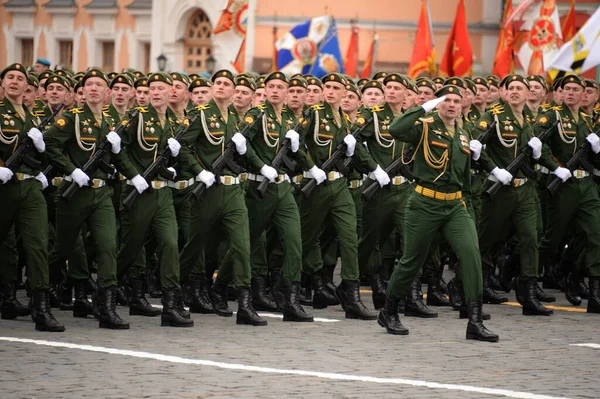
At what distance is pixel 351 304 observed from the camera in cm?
1364

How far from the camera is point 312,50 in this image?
29734mm

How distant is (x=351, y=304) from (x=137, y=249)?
6.12ft

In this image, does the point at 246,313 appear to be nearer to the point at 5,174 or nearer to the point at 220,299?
the point at 220,299

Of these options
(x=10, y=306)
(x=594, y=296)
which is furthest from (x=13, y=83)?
(x=594, y=296)

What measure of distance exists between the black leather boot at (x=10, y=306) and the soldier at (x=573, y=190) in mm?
4912

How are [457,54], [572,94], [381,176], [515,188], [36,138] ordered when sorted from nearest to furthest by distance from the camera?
[36,138] < [381,176] < [515,188] < [572,94] < [457,54]

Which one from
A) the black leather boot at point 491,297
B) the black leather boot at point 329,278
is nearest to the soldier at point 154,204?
the black leather boot at point 329,278

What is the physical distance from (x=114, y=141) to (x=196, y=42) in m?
36.9

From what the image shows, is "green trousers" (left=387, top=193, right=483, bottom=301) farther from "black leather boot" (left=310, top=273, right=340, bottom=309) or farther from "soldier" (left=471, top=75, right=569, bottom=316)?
"black leather boot" (left=310, top=273, right=340, bottom=309)

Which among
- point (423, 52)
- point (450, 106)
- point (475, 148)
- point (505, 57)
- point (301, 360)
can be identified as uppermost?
point (423, 52)

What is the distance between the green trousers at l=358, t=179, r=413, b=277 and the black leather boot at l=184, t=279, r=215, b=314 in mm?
1459

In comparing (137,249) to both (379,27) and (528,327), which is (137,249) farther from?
(379,27)

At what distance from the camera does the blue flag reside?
28.8 metres

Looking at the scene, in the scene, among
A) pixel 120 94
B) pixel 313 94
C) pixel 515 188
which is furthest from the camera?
pixel 313 94
